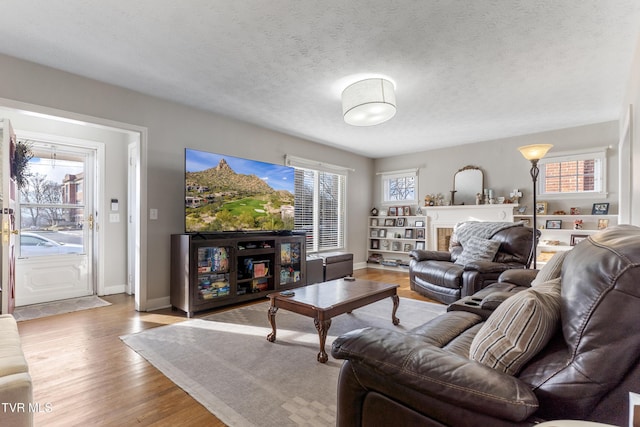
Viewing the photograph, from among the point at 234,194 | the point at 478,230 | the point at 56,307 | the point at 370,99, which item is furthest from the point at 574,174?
the point at 56,307

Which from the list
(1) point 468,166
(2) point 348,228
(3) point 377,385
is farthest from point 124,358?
(1) point 468,166

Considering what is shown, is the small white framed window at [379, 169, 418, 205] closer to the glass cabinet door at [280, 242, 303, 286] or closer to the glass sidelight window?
the glass cabinet door at [280, 242, 303, 286]

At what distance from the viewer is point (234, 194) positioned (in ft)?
12.8

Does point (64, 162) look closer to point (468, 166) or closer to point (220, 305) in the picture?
point (220, 305)

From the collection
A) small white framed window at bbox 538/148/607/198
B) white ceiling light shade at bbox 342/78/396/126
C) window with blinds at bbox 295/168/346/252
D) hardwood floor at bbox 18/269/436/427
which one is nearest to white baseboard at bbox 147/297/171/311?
hardwood floor at bbox 18/269/436/427

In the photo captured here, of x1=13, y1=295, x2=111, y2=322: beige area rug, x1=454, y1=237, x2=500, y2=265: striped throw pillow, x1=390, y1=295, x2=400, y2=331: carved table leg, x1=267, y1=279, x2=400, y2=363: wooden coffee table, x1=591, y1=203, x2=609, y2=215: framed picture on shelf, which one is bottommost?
x1=13, y1=295, x2=111, y2=322: beige area rug

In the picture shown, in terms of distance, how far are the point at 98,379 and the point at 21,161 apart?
2834 mm

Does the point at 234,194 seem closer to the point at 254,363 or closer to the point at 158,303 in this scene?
the point at 158,303

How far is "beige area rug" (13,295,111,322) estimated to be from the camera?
3271 mm

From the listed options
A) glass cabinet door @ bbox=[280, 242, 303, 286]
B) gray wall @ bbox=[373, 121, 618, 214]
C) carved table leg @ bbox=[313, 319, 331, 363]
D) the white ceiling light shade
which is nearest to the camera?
carved table leg @ bbox=[313, 319, 331, 363]

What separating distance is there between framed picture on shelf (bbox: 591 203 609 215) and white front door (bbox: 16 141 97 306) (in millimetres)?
7007

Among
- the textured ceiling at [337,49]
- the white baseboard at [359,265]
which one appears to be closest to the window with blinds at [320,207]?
the white baseboard at [359,265]

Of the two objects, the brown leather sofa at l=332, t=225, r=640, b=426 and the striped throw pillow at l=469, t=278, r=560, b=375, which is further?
the striped throw pillow at l=469, t=278, r=560, b=375

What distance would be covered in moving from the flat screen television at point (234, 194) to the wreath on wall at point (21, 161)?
5.57 ft
